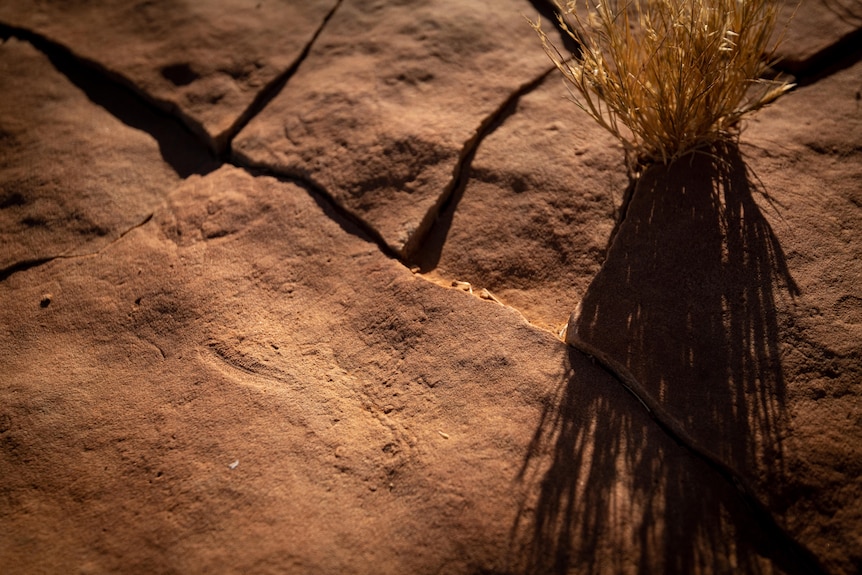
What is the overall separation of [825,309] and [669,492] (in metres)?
0.66

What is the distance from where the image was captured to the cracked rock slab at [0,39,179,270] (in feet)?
6.25

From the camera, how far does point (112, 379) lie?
1552mm

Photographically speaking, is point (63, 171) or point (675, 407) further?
point (63, 171)

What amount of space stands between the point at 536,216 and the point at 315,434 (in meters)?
0.93

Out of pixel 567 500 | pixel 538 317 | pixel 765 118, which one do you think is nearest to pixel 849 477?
pixel 567 500

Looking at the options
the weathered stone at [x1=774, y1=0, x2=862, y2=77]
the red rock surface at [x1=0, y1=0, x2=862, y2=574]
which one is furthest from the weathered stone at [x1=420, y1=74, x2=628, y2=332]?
the weathered stone at [x1=774, y1=0, x2=862, y2=77]

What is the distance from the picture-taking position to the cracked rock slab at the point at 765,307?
4.14 feet

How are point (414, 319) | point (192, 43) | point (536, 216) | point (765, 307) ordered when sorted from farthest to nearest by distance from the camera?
1. point (192, 43)
2. point (536, 216)
3. point (414, 319)
4. point (765, 307)

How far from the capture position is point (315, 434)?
4.62 ft

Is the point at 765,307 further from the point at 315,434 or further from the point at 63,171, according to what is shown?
the point at 63,171

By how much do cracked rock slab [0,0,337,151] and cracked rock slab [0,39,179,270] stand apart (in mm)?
192

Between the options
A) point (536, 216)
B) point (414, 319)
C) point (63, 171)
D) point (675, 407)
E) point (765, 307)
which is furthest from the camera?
point (63, 171)

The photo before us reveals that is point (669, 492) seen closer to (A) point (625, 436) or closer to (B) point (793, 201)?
(A) point (625, 436)

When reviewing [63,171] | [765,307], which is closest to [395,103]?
[63,171]
